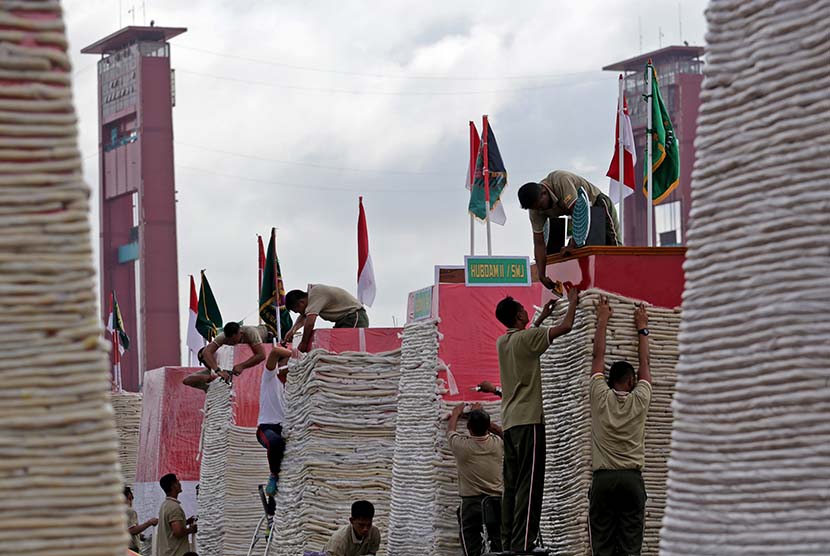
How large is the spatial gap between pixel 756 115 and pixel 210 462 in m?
12.8

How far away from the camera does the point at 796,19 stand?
3.84 meters

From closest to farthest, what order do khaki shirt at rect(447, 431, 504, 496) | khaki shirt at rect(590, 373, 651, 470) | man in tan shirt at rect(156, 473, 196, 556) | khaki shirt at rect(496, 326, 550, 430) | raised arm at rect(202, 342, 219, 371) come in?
khaki shirt at rect(590, 373, 651, 470), khaki shirt at rect(496, 326, 550, 430), khaki shirt at rect(447, 431, 504, 496), raised arm at rect(202, 342, 219, 371), man in tan shirt at rect(156, 473, 196, 556)

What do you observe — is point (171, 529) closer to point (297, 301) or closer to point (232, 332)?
point (232, 332)

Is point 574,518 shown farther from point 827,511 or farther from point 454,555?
point 827,511

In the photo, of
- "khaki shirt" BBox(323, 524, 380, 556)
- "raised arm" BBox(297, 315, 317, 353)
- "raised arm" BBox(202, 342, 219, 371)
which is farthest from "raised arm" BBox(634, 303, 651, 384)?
"raised arm" BBox(202, 342, 219, 371)

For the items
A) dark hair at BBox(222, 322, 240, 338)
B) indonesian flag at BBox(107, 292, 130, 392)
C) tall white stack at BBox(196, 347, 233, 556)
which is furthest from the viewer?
indonesian flag at BBox(107, 292, 130, 392)

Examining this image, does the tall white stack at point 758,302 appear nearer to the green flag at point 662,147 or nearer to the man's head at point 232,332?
the green flag at point 662,147

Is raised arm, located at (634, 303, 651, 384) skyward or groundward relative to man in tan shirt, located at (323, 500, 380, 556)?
skyward

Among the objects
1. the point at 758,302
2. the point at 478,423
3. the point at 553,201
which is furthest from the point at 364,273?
the point at 758,302

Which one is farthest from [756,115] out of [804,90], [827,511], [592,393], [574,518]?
[574,518]

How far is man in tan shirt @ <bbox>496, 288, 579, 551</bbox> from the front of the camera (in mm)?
8625

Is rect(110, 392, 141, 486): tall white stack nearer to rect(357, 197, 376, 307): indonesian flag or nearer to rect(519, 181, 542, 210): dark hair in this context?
rect(357, 197, 376, 307): indonesian flag

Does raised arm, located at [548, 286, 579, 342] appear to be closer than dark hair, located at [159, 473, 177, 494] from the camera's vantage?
Yes

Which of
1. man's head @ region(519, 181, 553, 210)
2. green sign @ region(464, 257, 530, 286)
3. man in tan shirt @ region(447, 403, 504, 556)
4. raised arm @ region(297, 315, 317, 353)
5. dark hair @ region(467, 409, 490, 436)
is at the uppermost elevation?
man's head @ region(519, 181, 553, 210)
